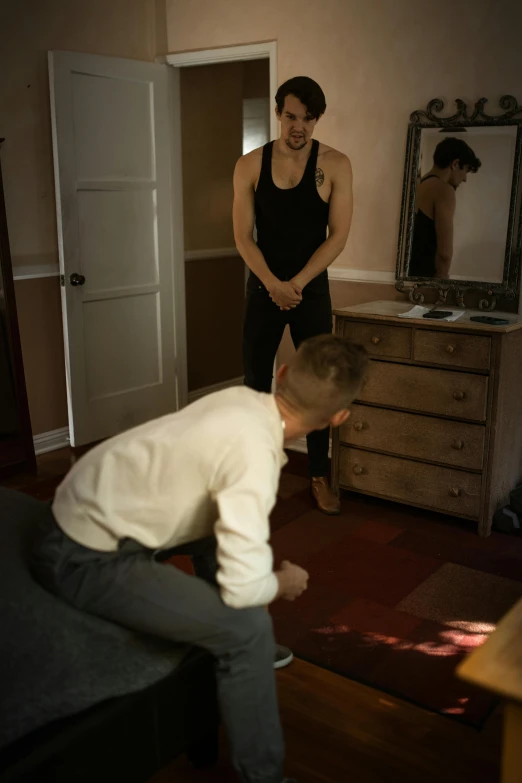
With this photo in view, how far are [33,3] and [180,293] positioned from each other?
168 cm

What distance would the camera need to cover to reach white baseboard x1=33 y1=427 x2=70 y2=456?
164 inches

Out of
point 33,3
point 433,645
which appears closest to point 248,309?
point 433,645

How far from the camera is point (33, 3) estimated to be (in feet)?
12.5

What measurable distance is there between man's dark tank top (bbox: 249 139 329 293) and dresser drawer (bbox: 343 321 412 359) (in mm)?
222

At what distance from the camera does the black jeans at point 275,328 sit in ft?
10.9

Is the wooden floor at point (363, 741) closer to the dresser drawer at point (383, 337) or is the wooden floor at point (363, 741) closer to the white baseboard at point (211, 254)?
the dresser drawer at point (383, 337)

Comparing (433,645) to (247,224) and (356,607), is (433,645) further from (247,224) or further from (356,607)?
(247,224)

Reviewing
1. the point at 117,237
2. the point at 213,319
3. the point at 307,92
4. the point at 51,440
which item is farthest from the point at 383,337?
the point at 213,319

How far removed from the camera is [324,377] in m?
1.60

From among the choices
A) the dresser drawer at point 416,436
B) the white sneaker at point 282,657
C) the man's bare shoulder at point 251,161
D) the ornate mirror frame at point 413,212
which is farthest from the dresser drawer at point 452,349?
the white sneaker at point 282,657

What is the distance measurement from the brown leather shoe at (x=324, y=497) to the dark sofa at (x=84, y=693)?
5.53 feet

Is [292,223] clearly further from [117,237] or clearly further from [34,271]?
[34,271]

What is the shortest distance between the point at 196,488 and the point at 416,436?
1.87 meters

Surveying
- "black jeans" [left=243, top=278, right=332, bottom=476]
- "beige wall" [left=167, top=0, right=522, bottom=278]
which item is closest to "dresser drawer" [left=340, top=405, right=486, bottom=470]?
"black jeans" [left=243, top=278, right=332, bottom=476]
